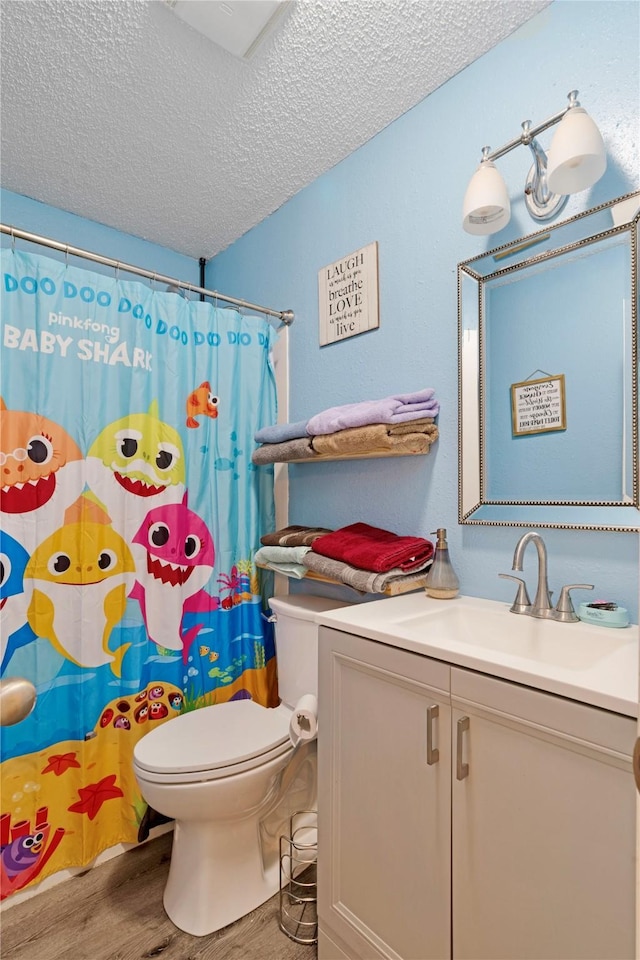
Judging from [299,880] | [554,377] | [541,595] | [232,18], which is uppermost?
[232,18]

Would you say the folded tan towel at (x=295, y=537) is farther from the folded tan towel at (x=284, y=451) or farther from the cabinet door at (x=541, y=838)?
the cabinet door at (x=541, y=838)

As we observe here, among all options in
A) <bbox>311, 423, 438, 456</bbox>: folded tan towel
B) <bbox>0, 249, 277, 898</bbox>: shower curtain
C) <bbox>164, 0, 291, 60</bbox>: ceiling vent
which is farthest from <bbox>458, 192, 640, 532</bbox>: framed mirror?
<bbox>0, 249, 277, 898</bbox>: shower curtain

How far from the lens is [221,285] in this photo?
2.45 metres

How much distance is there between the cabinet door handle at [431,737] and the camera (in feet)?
3.16

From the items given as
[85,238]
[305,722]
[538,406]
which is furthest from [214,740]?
[85,238]

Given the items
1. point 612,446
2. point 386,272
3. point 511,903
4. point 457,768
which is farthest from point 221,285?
point 511,903

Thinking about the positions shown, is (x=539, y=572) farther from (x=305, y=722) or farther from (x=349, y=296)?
(x=349, y=296)

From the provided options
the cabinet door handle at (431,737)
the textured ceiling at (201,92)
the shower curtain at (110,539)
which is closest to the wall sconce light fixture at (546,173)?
the textured ceiling at (201,92)

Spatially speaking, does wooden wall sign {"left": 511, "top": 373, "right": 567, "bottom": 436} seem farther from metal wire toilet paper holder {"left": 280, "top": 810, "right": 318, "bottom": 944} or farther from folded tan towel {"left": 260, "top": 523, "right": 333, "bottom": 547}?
metal wire toilet paper holder {"left": 280, "top": 810, "right": 318, "bottom": 944}

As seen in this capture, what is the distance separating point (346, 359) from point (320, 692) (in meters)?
1.13

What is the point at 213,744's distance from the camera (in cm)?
142

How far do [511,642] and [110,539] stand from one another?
1.28 meters

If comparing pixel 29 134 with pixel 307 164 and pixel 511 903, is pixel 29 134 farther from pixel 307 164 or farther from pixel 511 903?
pixel 511 903

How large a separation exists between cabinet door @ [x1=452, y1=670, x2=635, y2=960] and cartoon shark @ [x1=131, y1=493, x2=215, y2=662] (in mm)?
1155
